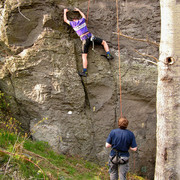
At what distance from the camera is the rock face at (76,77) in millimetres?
5543

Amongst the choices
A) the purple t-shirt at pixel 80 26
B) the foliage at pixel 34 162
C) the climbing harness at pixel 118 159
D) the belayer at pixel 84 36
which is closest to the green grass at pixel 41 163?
the foliage at pixel 34 162

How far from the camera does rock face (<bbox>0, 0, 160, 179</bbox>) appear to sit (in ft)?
18.2

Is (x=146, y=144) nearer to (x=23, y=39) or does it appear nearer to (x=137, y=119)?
(x=137, y=119)

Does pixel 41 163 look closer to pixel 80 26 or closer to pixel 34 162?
pixel 34 162

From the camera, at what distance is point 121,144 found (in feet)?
12.6

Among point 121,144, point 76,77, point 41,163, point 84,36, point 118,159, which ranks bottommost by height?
point 41,163

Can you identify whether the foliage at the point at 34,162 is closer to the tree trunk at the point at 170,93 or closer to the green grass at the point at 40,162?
the green grass at the point at 40,162

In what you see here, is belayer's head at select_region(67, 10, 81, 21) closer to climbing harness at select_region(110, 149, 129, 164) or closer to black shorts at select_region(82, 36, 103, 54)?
black shorts at select_region(82, 36, 103, 54)

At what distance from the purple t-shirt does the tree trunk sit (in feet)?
7.64

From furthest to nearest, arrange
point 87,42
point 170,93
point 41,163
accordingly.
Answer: point 87,42 → point 41,163 → point 170,93

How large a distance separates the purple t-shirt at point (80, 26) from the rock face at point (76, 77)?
325 millimetres

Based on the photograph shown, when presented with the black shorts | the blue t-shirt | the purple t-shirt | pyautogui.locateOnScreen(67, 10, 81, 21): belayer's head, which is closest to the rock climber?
the blue t-shirt

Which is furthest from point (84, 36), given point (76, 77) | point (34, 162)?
point (34, 162)

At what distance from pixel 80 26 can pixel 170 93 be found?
2903 millimetres
